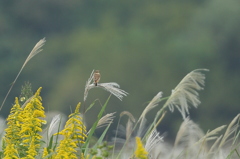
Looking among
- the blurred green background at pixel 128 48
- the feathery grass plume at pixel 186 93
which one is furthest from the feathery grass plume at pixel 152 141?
the blurred green background at pixel 128 48

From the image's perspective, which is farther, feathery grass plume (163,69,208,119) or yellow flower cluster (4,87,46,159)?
feathery grass plume (163,69,208,119)

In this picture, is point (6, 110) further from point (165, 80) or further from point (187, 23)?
point (187, 23)

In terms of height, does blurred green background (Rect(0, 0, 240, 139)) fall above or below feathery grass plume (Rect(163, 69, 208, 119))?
above

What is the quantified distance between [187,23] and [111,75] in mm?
10842

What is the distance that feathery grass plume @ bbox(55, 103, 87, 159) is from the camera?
3.54m

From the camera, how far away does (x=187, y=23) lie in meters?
61.7

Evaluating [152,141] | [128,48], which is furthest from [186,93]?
[128,48]

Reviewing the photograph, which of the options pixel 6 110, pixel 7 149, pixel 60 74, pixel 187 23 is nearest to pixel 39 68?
pixel 60 74

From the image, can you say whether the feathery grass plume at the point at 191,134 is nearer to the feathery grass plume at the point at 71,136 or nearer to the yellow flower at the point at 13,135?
the feathery grass plume at the point at 71,136

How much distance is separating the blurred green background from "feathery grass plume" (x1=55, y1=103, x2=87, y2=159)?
136ft

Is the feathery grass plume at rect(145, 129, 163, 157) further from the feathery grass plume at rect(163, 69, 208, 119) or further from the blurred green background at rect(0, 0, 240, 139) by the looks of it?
the blurred green background at rect(0, 0, 240, 139)

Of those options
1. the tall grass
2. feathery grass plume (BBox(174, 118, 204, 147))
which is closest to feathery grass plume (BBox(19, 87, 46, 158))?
the tall grass

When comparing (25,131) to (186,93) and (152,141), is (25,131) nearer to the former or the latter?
(152,141)

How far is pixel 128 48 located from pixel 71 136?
56.9 meters
